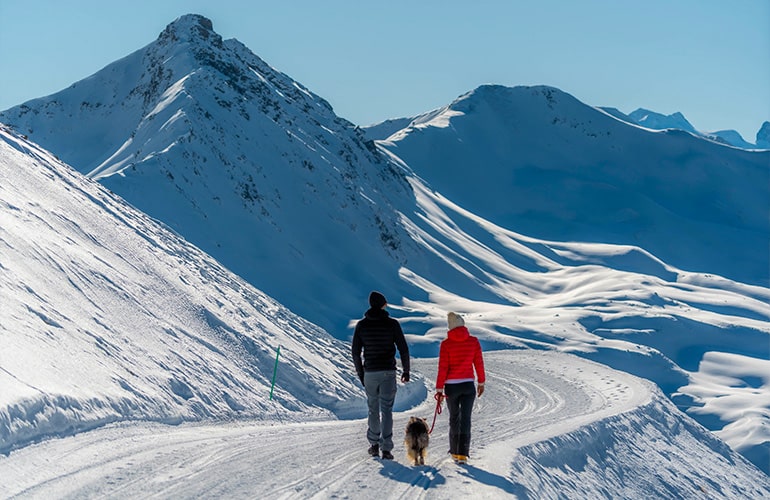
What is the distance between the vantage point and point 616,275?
8381cm

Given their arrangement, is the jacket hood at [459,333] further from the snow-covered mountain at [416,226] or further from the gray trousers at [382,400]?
the snow-covered mountain at [416,226]

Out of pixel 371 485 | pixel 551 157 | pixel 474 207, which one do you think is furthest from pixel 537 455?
pixel 551 157

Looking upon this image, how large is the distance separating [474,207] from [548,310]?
158 ft

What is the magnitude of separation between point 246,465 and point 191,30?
3166 inches

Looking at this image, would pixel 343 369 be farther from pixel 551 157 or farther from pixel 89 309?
pixel 551 157

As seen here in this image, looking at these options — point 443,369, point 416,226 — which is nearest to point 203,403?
point 443,369

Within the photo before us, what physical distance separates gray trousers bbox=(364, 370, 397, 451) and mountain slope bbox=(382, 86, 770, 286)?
10034 cm

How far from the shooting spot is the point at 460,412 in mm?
10328

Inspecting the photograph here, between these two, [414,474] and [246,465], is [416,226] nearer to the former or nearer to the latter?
[414,474]

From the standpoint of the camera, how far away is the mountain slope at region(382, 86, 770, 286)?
4456 inches

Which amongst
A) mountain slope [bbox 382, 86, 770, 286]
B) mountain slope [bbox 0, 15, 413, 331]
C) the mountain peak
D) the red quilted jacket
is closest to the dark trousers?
the red quilted jacket

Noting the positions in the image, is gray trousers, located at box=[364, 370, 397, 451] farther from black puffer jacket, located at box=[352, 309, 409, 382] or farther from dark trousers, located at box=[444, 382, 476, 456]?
dark trousers, located at box=[444, 382, 476, 456]

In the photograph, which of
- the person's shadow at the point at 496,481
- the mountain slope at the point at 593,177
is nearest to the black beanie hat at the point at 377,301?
the person's shadow at the point at 496,481

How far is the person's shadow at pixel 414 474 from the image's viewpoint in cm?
919
